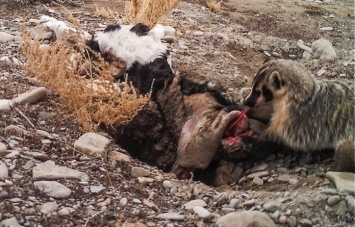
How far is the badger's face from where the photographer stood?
381cm

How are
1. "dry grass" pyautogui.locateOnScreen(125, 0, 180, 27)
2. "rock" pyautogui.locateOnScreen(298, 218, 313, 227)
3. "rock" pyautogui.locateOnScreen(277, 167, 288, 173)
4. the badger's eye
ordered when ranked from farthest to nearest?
"dry grass" pyautogui.locateOnScreen(125, 0, 180, 27) < the badger's eye < "rock" pyautogui.locateOnScreen(277, 167, 288, 173) < "rock" pyautogui.locateOnScreen(298, 218, 313, 227)

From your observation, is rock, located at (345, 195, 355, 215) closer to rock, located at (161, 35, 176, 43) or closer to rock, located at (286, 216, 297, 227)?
rock, located at (286, 216, 297, 227)

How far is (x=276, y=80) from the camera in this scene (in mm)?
3816

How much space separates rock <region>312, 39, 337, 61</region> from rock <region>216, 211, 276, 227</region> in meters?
3.63

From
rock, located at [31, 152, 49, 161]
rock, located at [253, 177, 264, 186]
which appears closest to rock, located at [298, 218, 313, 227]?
rock, located at [253, 177, 264, 186]

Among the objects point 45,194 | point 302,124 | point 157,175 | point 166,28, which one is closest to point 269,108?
point 302,124

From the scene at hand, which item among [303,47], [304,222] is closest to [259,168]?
[304,222]

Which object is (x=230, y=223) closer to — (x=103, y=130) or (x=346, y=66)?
(x=103, y=130)

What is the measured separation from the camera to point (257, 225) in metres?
2.76

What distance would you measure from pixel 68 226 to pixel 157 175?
811mm

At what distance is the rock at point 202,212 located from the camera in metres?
2.93

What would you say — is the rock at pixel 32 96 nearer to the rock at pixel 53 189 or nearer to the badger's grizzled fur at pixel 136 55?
the badger's grizzled fur at pixel 136 55

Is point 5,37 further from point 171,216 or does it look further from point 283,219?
point 283,219

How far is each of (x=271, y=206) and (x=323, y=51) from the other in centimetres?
362
